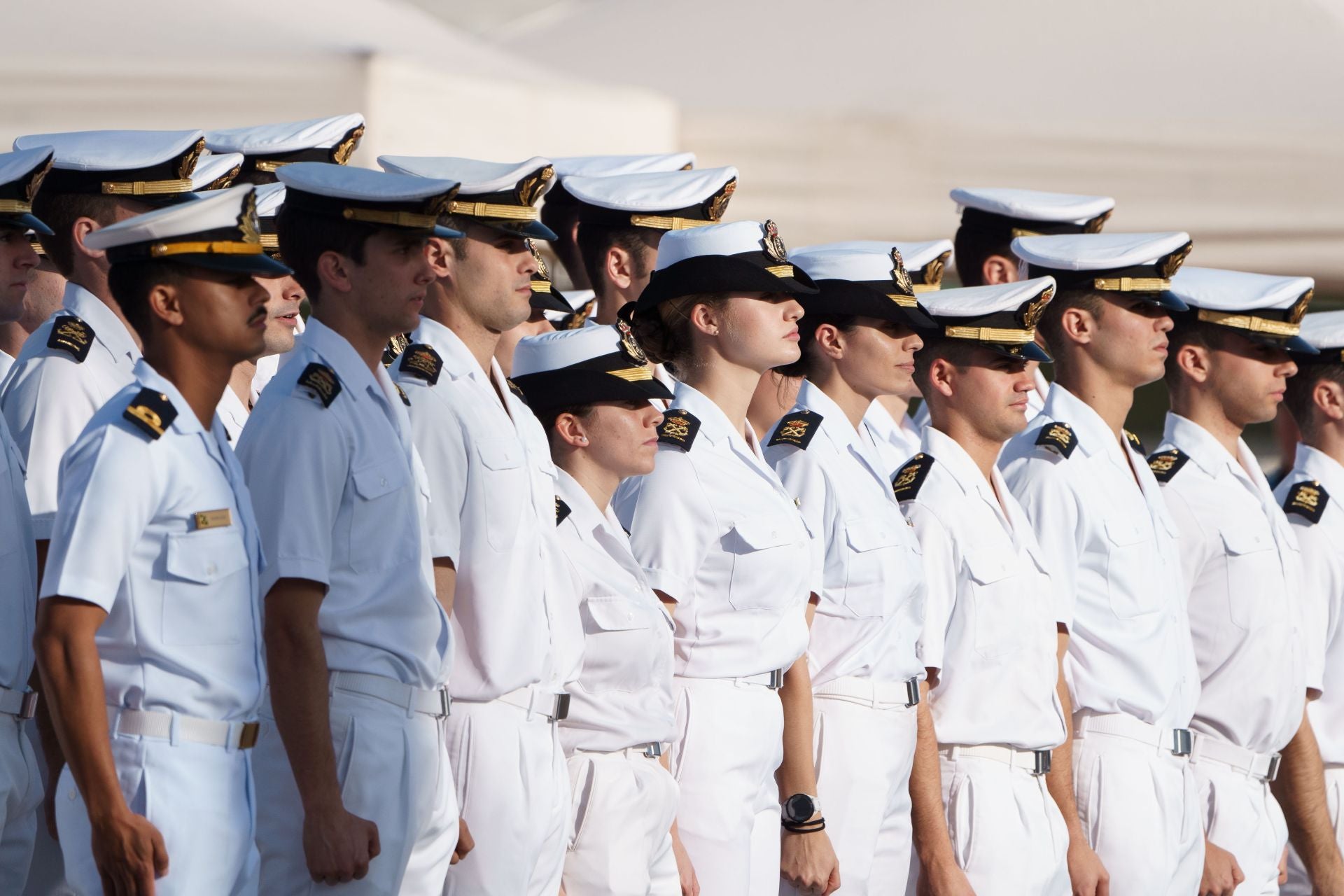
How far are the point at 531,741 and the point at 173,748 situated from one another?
2.76 ft

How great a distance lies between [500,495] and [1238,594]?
2.55 meters

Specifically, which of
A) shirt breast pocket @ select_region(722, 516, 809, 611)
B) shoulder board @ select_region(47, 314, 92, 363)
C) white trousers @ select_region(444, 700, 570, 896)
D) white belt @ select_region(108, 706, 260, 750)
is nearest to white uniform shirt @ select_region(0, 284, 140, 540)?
shoulder board @ select_region(47, 314, 92, 363)

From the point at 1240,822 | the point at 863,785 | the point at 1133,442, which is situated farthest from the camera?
the point at 1133,442

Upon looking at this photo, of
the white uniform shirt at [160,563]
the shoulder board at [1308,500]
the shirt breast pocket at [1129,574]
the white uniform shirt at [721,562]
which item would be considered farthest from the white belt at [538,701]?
the shoulder board at [1308,500]

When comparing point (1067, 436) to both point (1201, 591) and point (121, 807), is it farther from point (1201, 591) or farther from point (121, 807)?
point (121, 807)

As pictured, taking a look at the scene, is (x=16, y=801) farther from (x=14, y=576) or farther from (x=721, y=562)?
(x=721, y=562)

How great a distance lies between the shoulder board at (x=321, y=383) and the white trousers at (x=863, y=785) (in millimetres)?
1665

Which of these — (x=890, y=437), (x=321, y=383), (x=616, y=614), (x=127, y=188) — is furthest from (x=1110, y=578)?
(x=127, y=188)

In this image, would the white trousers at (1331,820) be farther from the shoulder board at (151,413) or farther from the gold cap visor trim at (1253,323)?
the shoulder board at (151,413)

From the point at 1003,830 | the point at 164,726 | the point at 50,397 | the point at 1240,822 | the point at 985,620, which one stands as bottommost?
the point at 1240,822

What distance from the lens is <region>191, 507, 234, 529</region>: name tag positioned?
10.0 feet

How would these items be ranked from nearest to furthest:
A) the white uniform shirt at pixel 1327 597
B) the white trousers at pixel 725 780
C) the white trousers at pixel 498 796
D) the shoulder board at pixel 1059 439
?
the white trousers at pixel 498 796, the white trousers at pixel 725 780, the shoulder board at pixel 1059 439, the white uniform shirt at pixel 1327 597

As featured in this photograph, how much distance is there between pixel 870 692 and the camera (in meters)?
4.50

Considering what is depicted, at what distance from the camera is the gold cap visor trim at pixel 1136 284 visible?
518cm
